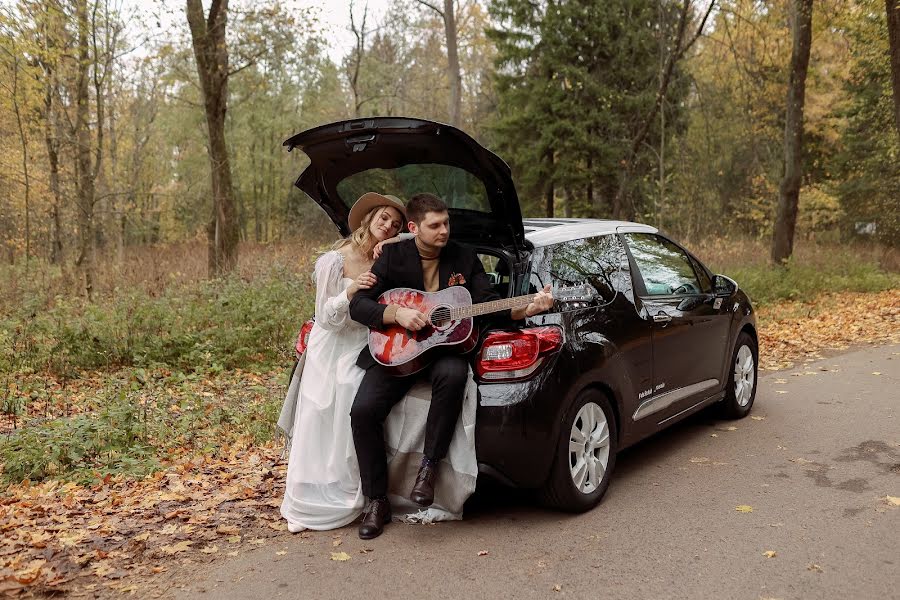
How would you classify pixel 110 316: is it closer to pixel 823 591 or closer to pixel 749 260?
pixel 823 591

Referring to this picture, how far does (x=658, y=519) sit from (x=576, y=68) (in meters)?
25.0

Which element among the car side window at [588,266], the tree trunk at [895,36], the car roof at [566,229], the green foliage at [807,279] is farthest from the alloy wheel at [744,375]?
the tree trunk at [895,36]

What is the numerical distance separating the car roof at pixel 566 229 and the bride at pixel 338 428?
0.97 m

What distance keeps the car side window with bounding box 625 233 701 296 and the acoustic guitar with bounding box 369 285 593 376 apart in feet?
5.61

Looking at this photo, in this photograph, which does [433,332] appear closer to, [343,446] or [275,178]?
[343,446]

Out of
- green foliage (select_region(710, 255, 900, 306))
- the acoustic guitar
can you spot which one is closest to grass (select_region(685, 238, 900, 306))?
Result: green foliage (select_region(710, 255, 900, 306))

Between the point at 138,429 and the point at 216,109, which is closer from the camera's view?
the point at 138,429

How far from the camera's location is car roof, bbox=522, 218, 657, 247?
16.0ft

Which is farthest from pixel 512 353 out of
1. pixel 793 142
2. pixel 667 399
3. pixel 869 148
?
pixel 869 148

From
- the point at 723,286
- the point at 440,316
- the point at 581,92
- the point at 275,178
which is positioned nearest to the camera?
the point at 440,316

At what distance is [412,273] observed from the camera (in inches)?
176

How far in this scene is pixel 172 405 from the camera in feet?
26.5

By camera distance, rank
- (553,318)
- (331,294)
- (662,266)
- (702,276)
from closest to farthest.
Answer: (553,318), (331,294), (662,266), (702,276)

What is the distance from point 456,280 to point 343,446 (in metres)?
1.18
